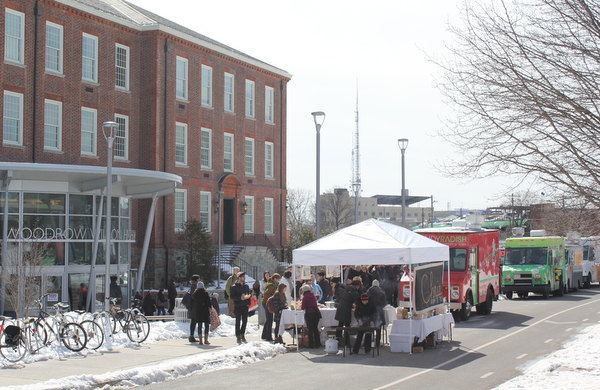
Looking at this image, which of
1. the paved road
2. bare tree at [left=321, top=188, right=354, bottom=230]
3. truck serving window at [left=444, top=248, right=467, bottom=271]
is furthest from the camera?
bare tree at [left=321, top=188, right=354, bottom=230]

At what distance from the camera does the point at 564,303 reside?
109ft

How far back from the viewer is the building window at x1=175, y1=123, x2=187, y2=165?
41344 millimetres

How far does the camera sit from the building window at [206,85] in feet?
143

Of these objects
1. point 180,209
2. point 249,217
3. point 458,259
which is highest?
point 180,209

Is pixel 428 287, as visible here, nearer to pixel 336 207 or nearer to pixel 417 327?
pixel 417 327

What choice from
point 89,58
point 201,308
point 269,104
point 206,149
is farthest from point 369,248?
point 269,104

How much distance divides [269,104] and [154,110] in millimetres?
11552

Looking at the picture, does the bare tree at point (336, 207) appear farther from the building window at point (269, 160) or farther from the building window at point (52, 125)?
the building window at point (52, 125)

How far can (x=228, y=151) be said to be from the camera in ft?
149

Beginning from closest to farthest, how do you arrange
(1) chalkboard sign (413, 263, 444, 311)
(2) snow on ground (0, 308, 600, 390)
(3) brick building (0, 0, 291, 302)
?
(2) snow on ground (0, 308, 600, 390) < (1) chalkboard sign (413, 263, 444, 311) < (3) brick building (0, 0, 291, 302)

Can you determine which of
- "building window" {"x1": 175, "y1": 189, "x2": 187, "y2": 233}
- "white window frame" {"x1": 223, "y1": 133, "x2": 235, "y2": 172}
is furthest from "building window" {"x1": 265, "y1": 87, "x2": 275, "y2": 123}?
"building window" {"x1": 175, "y1": 189, "x2": 187, "y2": 233}

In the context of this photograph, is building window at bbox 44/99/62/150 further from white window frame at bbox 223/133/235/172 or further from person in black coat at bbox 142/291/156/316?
white window frame at bbox 223/133/235/172

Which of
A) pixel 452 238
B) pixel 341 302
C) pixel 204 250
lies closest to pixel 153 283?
pixel 204 250

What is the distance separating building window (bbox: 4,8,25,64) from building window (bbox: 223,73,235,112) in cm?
1414
